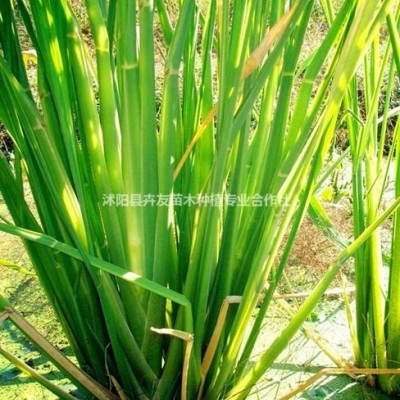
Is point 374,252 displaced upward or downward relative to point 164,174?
downward

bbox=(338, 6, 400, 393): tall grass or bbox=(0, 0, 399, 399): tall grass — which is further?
bbox=(338, 6, 400, 393): tall grass

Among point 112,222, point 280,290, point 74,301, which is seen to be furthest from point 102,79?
point 280,290

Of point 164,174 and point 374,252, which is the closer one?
point 164,174

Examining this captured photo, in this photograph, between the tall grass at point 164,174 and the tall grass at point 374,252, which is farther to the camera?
the tall grass at point 374,252

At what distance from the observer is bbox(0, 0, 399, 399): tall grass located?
1.99ft

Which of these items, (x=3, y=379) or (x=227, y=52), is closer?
(x=227, y=52)

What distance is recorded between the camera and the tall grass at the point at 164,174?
608 mm

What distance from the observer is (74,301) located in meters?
0.75

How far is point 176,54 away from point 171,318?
37 cm

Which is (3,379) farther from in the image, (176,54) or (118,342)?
(176,54)

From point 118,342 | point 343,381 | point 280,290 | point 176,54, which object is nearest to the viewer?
point 176,54

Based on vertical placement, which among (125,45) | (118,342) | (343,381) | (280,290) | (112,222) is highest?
(125,45)

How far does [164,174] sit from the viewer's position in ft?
2.20

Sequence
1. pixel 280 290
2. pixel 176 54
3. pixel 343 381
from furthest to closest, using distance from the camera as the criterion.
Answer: pixel 280 290, pixel 343 381, pixel 176 54
